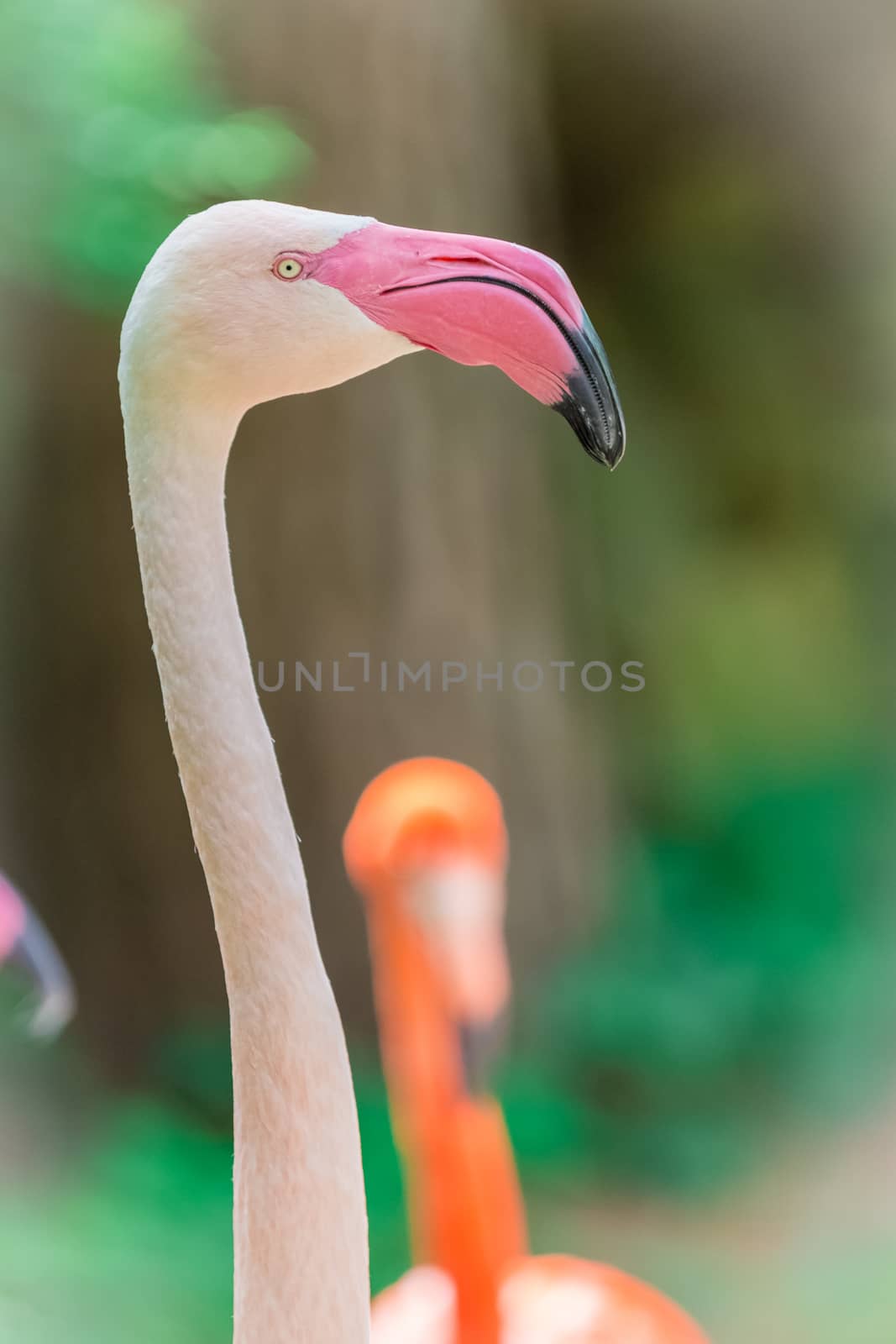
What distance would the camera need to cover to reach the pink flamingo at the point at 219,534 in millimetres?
605

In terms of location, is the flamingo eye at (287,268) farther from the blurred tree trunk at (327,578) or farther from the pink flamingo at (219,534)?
the blurred tree trunk at (327,578)

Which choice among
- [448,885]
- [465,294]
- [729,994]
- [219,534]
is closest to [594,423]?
[465,294]

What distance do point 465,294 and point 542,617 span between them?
2.25 feet

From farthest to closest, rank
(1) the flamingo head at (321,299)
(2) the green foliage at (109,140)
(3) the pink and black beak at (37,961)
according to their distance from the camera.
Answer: (2) the green foliage at (109,140), (3) the pink and black beak at (37,961), (1) the flamingo head at (321,299)

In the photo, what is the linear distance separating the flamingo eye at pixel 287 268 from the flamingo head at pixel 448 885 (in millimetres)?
657

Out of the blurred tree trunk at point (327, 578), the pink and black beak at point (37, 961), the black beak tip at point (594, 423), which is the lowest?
the pink and black beak at point (37, 961)

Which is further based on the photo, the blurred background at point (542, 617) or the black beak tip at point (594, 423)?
the blurred background at point (542, 617)

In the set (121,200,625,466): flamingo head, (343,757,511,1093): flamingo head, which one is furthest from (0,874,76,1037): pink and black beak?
(121,200,625,466): flamingo head

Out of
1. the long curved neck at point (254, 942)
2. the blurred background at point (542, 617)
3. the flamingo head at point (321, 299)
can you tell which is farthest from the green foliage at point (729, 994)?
the flamingo head at point (321, 299)

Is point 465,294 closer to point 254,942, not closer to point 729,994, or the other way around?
point 254,942

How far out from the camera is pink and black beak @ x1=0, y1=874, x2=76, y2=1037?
1.07 metres

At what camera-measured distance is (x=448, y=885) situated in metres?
1.15

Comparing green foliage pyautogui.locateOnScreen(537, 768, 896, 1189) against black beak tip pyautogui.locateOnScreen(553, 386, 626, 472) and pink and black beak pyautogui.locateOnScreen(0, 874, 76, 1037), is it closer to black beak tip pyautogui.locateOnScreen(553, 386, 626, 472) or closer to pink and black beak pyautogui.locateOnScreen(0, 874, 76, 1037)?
pink and black beak pyautogui.locateOnScreen(0, 874, 76, 1037)

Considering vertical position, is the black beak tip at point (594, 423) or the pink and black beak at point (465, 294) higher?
the pink and black beak at point (465, 294)
